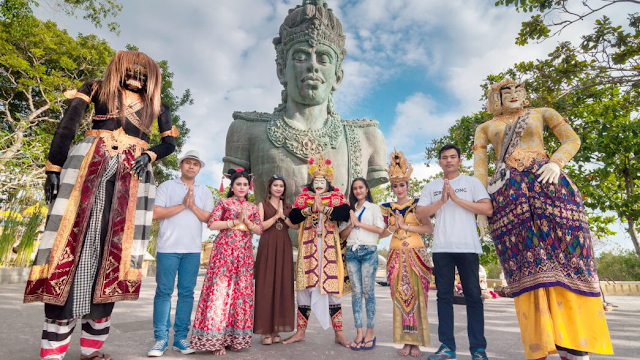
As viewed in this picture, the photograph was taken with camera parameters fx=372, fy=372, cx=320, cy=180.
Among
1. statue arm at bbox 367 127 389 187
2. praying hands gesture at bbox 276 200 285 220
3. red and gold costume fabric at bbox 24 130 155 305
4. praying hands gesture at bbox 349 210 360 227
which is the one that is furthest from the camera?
statue arm at bbox 367 127 389 187

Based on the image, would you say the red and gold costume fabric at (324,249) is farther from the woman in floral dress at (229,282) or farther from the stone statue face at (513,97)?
the stone statue face at (513,97)

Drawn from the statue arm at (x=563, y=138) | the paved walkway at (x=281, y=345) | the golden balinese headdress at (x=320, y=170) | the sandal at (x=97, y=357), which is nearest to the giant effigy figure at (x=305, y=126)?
the golden balinese headdress at (x=320, y=170)

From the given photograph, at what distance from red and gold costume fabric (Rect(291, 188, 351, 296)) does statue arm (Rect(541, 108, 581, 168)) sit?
5.70 ft

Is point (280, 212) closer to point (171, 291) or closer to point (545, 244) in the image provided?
point (171, 291)

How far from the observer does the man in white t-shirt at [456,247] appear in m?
2.84

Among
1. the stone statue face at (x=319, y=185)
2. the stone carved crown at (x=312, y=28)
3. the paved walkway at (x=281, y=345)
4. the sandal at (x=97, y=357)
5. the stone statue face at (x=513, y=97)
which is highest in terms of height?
the stone carved crown at (x=312, y=28)

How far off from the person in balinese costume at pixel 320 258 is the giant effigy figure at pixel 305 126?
1355mm

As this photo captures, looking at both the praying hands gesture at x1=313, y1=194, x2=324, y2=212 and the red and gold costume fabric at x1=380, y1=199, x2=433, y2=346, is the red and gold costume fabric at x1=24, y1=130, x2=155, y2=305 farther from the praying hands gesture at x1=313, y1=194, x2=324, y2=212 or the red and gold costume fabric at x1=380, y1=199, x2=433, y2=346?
the red and gold costume fabric at x1=380, y1=199, x2=433, y2=346

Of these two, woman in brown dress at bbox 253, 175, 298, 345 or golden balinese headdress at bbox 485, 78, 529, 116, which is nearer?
golden balinese headdress at bbox 485, 78, 529, 116

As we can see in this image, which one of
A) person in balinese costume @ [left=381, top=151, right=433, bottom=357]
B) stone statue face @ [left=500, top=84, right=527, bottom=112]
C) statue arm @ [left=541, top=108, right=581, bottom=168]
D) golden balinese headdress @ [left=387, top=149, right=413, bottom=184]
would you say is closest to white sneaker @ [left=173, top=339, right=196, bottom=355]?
person in balinese costume @ [left=381, top=151, right=433, bottom=357]

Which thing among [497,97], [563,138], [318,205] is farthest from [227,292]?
[563,138]

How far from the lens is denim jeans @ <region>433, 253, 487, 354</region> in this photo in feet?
9.23

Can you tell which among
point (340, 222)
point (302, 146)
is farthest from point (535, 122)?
point (302, 146)

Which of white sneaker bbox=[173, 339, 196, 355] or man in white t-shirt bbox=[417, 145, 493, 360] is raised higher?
man in white t-shirt bbox=[417, 145, 493, 360]
